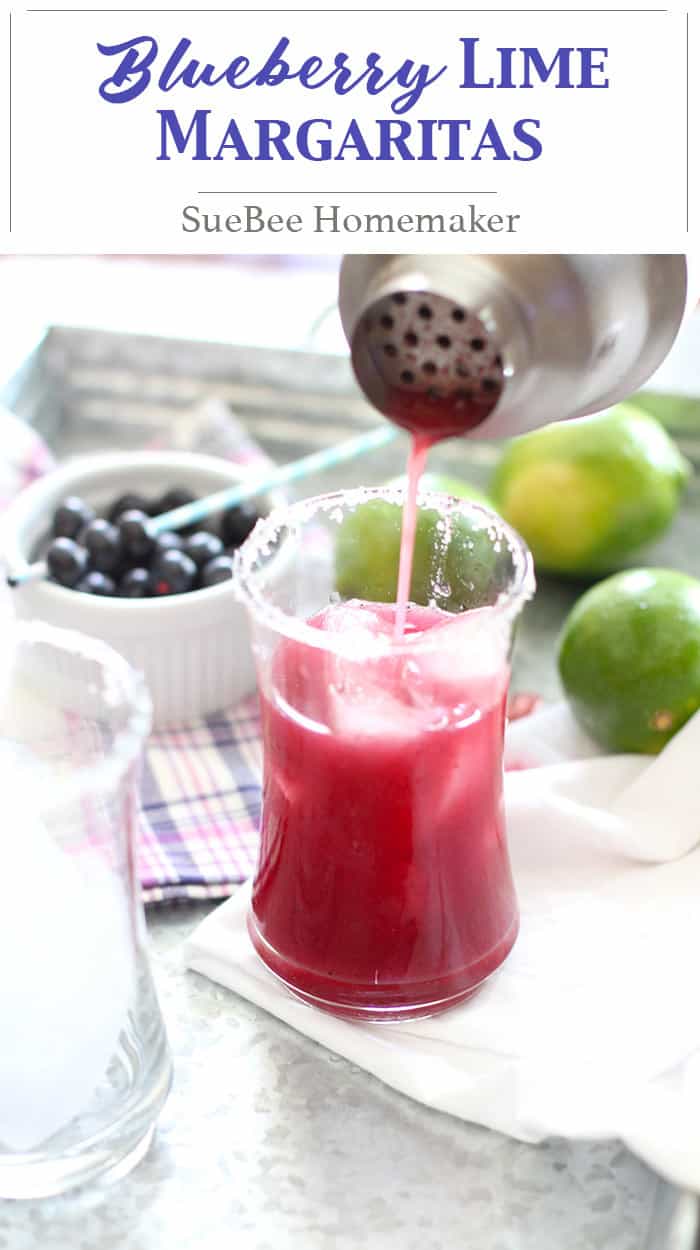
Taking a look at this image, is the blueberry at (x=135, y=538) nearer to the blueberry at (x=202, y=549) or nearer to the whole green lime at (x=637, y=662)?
the blueberry at (x=202, y=549)

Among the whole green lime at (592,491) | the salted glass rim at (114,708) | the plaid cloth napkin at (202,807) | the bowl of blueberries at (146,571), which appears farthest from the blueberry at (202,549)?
the salted glass rim at (114,708)

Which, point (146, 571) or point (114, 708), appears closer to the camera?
point (114, 708)

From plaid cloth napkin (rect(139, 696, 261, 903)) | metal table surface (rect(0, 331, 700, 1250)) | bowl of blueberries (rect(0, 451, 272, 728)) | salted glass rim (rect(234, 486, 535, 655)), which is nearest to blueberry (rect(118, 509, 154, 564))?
bowl of blueberries (rect(0, 451, 272, 728))

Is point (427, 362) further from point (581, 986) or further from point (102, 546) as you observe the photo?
point (102, 546)
